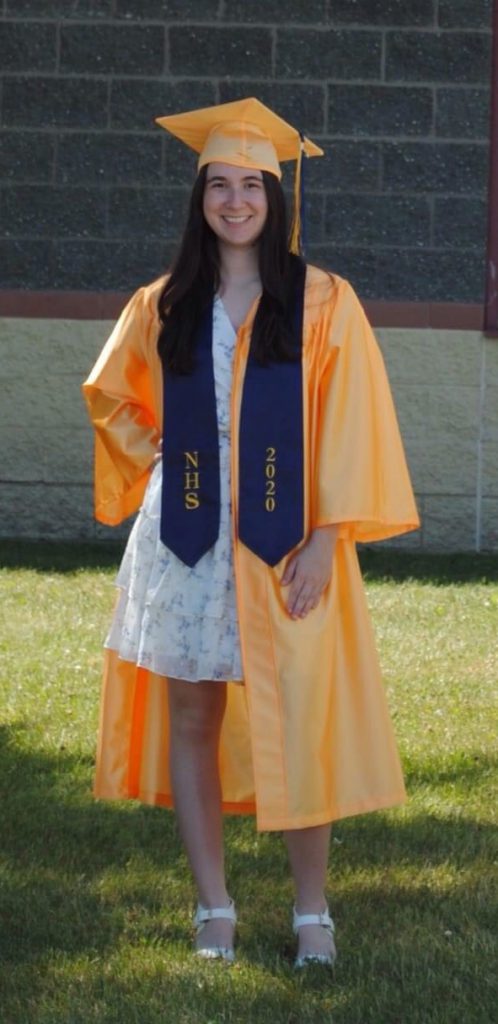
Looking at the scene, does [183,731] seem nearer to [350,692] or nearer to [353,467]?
[350,692]

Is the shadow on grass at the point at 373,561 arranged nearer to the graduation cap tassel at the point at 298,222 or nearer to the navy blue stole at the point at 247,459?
the graduation cap tassel at the point at 298,222

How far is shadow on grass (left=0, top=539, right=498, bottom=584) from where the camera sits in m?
10.2

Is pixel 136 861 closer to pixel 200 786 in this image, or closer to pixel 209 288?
pixel 200 786

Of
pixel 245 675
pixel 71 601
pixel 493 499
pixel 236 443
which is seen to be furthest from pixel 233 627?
pixel 493 499

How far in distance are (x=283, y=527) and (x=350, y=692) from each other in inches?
16.7

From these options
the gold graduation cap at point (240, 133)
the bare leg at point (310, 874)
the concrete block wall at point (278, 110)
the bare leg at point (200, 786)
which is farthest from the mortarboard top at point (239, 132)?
the concrete block wall at point (278, 110)

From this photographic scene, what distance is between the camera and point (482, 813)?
588cm

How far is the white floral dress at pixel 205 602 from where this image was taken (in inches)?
172

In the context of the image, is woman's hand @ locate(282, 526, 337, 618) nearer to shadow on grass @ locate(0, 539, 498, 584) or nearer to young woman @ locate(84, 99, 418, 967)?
young woman @ locate(84, 99, 418, 967)

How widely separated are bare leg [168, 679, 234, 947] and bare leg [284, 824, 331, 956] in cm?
19

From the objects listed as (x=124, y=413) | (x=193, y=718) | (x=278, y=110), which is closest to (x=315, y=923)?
(x=193, y=718)

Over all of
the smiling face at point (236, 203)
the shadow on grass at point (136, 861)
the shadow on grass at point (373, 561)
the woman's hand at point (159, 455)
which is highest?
the smiling face at point (236, 203)

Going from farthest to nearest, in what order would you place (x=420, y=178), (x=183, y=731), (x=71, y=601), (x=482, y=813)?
1. (x=420, y=178)
2. (x=71, y=601)
3. (x=482, y=813)
4. (x=183, y=731)

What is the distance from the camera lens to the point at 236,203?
4398 millimetres
